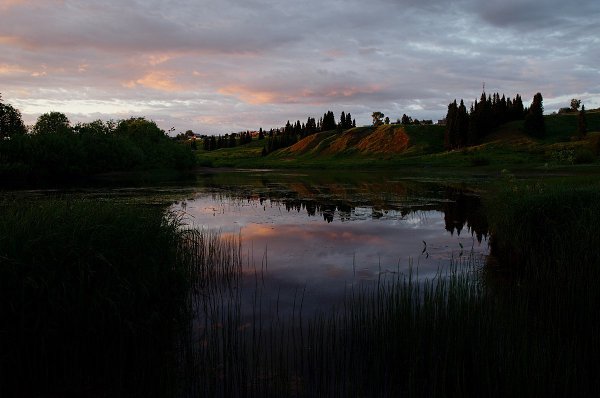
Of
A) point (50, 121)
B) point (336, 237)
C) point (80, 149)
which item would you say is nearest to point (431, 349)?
point (336, 237)

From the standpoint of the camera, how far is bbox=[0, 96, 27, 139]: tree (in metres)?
101

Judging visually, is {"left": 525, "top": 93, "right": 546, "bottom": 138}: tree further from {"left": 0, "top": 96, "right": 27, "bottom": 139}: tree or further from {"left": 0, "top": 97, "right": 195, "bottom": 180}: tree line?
{"left": 0, "top": 96, "right": 27, "bottom": 139}: tree

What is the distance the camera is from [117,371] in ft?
26.3

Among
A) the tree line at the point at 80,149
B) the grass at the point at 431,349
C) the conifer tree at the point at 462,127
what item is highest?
the conifer tree at the point at 462,127

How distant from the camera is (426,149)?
14562 cm

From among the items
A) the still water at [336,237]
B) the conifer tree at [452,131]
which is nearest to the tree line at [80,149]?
the still water at [336,237]

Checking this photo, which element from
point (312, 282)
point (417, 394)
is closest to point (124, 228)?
point (312, 282)

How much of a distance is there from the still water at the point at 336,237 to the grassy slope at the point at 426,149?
171 ft

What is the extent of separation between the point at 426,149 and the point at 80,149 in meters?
109

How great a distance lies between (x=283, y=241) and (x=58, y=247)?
13483 millimetres

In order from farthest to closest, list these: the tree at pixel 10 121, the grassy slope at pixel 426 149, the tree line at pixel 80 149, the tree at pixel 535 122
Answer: the tree at pixel 535 122 < the tree at pixel 10 121 < the grassy slope at pixel 426 149 < the tree line at pixel 80 149

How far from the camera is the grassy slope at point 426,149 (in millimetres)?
93125

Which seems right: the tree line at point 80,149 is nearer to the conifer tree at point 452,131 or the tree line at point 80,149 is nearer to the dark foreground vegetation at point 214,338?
the dark foreground vegetation at point 214,338

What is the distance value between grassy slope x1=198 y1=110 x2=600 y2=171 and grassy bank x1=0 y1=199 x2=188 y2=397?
76.5 meters
